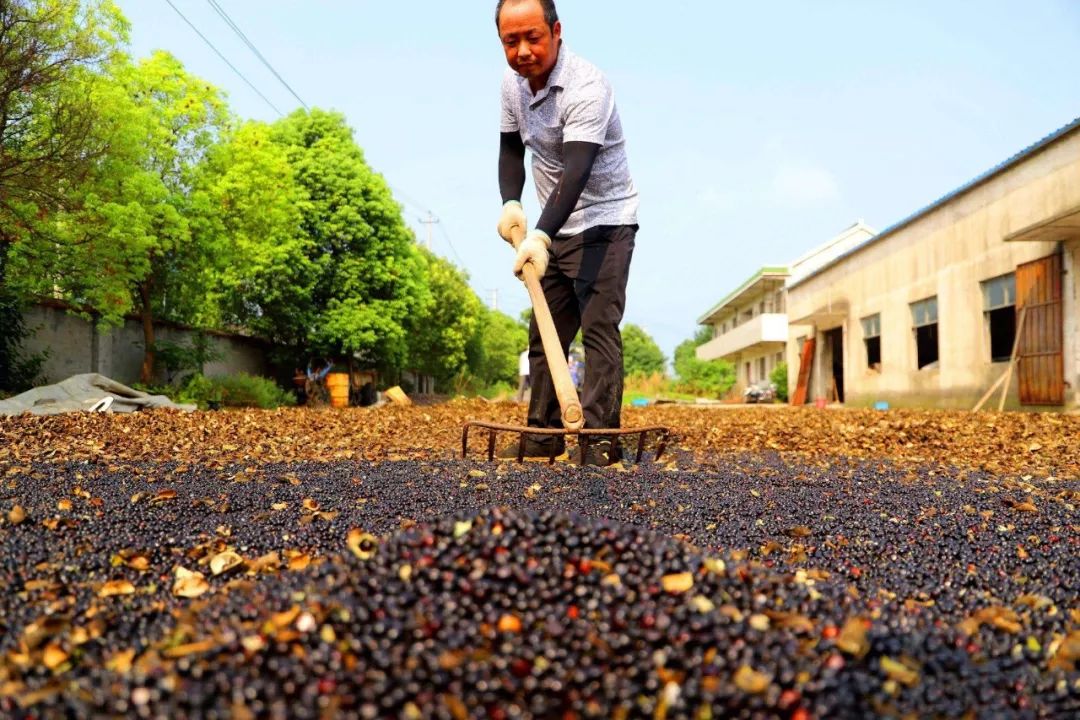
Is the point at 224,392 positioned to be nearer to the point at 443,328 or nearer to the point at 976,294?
the point at 976,294

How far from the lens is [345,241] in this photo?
18531 mm

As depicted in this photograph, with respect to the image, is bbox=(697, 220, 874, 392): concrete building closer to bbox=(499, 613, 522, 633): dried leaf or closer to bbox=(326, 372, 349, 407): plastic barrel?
bbox=(326, 372, 349, 407): plastic barrel

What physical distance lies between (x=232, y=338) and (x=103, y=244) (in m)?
7.02

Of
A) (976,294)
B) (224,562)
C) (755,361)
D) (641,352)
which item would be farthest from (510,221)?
(641,352)

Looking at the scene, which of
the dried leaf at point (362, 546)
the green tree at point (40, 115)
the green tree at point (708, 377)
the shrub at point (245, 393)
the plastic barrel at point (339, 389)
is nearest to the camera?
the dried leaf at point (362, 546)

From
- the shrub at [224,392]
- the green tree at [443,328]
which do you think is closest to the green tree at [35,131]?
the shrub at [224,392]

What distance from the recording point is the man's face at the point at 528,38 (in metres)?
3.28

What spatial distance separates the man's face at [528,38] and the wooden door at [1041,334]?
9.40m

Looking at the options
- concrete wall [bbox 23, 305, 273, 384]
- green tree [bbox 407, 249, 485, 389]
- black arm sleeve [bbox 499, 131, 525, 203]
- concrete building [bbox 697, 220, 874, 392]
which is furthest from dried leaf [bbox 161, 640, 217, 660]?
concrete building [bbox 697, 220, 874, 392]

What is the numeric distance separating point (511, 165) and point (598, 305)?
34.6 inches

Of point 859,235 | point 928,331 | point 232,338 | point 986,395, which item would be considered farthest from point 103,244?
point 859,235

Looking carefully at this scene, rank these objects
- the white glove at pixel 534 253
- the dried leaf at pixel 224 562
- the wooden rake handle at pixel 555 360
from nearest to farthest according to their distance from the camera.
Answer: the dried leaf at pixel 224 562 < the wooden rake handle at pixel 555 360 < the white glove at pixel 534 253

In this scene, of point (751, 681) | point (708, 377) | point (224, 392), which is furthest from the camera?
point (708, 377)

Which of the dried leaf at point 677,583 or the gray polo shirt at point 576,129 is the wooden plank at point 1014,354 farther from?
the dried leaf at point 677,583
